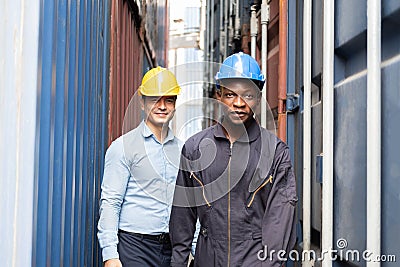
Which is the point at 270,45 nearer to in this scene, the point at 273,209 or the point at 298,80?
the point at 298,80

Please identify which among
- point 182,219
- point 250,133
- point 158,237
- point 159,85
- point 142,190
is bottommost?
point 158,237

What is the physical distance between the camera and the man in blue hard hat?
8.95 feet

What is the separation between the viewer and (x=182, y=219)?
3062 millimetres

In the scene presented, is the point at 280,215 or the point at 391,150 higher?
the point at 391,150

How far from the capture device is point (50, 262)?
2.78 meters

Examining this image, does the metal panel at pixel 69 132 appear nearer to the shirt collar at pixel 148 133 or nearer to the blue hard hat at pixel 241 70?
the shirt collar at pixel 148 133

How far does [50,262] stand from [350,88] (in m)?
1.58

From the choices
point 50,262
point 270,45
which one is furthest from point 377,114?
point 270,45

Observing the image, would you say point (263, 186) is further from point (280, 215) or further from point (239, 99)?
point (239, 99)

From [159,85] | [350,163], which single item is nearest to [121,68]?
[159,85]

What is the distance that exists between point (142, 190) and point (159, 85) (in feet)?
2.09

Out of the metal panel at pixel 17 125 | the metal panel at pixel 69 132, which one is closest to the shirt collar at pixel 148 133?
the metal panel at pixel 69 132

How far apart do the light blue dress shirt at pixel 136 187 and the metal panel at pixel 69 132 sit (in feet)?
0.59

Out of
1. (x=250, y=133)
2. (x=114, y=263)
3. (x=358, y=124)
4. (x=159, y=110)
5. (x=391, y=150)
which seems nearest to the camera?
(x=391, y=150)
